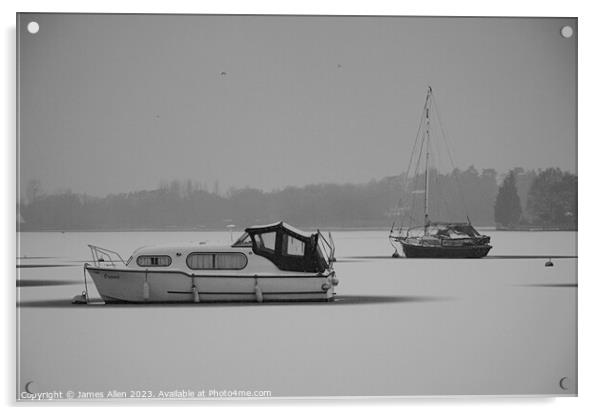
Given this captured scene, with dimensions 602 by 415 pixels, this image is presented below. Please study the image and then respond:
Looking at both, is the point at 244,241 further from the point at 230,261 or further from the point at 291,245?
the point at 291,245

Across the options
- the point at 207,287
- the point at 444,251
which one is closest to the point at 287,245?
the point at 207,287

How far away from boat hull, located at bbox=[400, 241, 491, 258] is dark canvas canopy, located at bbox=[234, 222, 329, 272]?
0.67 m

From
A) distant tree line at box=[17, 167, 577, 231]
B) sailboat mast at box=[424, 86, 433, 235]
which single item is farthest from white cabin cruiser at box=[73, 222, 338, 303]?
sailboat mast at box=[424, 86, 433, 235]

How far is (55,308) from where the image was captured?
7.66m

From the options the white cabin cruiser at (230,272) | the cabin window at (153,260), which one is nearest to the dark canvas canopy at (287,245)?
the white cabin cruiser at (230,272)

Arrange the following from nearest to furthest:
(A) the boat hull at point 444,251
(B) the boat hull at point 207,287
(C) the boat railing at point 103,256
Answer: (C) the boat railing at point 103,256 → (B) the boat hull at point 207,287 → (A) the boat hull at point 444,251

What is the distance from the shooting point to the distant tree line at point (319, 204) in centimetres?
775

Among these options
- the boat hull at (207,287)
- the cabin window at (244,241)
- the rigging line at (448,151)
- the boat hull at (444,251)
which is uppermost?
the rigging line at (448,151)

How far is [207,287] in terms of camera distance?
7.98m

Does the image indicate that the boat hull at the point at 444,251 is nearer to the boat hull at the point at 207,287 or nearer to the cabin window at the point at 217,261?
the boat hull at the point at 207,287

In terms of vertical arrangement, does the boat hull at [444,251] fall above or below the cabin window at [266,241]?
below

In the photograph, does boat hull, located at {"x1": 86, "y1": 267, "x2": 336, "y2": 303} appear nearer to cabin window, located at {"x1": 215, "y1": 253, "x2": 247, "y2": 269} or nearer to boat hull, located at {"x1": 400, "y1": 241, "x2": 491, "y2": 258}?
cabin window, located at {"x1": 215, "y1": 253, "x2": 247, "y2": 269}

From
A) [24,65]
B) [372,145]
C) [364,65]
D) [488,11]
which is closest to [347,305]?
[372,145]

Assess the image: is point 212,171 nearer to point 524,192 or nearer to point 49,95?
point 49,95
